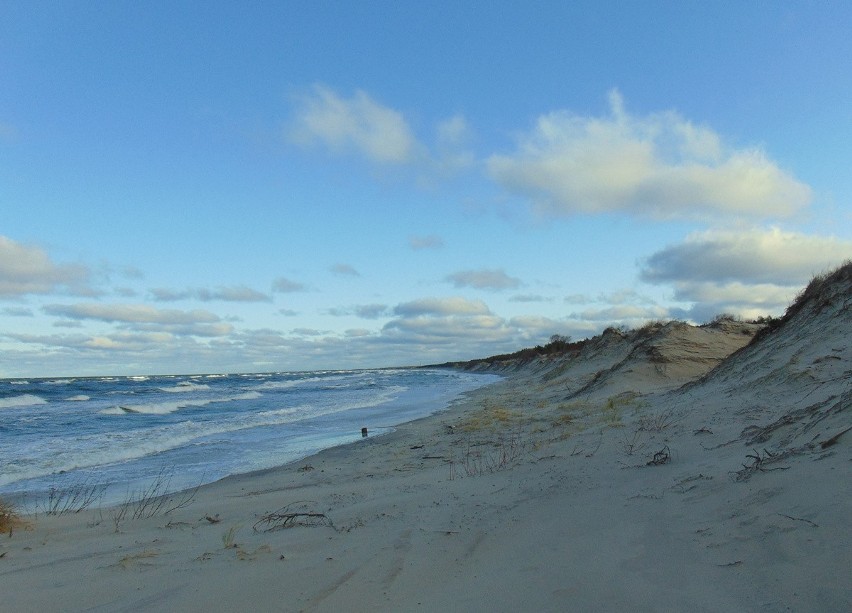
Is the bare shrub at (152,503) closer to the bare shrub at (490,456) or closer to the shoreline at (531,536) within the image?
the shoreline at (531,536)

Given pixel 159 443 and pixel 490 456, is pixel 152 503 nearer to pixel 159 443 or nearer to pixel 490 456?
pixel 490 456

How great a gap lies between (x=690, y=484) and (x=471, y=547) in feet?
6.72

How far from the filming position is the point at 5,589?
4.20m

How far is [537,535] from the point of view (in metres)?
4.46

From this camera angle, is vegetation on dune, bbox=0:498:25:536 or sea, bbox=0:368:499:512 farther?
A: sea, bbox=0:368:499:512

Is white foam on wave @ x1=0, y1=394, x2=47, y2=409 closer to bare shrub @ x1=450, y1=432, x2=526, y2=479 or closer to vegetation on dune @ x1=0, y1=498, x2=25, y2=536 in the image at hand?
vegetation on dune @ x1=0, y1=498, x2=25, y2=536

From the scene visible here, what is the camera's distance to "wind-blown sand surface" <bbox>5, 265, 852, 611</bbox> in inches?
129

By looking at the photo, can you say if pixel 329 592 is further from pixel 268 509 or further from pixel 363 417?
pixel 363 417

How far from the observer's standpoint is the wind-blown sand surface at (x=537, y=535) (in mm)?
3279

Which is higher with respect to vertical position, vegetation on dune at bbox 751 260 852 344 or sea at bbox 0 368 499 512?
vegetation on dune at bbox 751 260 852 344

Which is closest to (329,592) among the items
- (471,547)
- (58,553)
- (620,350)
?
(471,547)

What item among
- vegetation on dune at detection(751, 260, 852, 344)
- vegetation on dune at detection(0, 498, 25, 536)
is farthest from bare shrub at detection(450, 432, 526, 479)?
vegetation on dune at detection(751, 260, 852, 344)

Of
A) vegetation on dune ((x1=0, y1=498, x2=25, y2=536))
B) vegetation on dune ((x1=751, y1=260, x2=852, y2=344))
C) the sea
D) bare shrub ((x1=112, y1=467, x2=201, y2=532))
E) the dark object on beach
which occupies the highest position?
vegetation on dune ((x1=751, y1=260, x2=852, y2=344))

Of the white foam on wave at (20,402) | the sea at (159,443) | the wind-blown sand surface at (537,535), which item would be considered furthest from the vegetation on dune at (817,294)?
the white foam on wave at (20,402)
